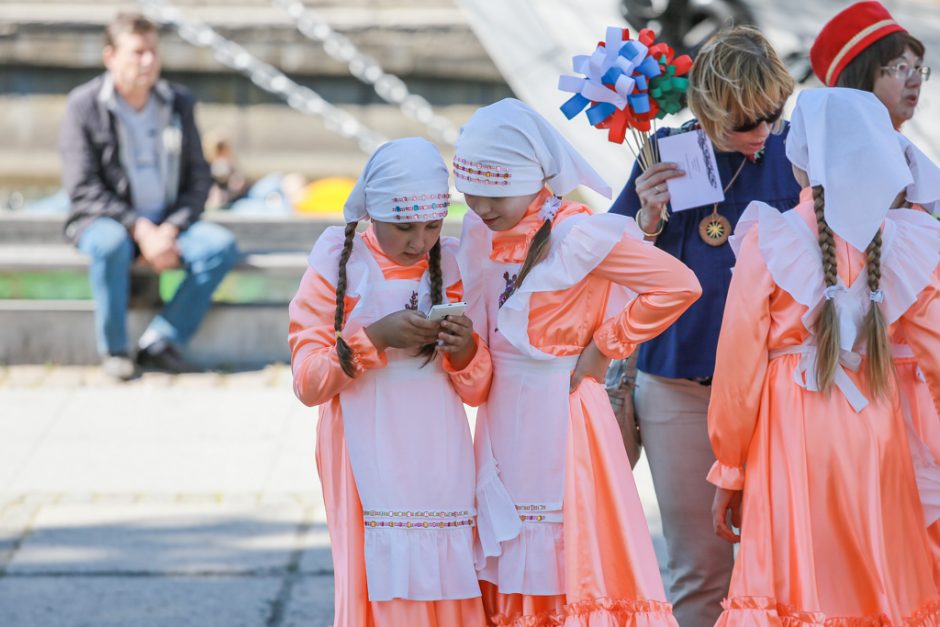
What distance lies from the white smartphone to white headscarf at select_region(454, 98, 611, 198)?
29cm

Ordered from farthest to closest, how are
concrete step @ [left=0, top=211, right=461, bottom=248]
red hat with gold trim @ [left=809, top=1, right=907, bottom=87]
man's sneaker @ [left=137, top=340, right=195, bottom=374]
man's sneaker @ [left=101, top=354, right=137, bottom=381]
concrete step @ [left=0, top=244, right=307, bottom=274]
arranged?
concrete step @ [left=0, top=211, right=461, bottom=248]
concrete step @ [left=0, top=244, right=307, bottom=274]
man's sneaker @ [left=137, top=340, right=195, bottom=374]
man's sneaker @ [left=101, top=354, right=137, bottom=381]
red hat with gold trim @ [left=809, top=1, right=907, bottom=87]

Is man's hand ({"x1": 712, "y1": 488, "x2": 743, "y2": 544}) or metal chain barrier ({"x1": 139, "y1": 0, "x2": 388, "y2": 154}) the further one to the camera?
metal chain barrier ({"x1": 139, "y1": 0, "x2": 388, "y2": 154})

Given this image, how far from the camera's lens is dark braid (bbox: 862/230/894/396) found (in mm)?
3305

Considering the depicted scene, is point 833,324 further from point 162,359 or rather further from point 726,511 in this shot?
point 162,359

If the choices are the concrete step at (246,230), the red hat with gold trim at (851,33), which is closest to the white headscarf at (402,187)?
the red hat with gold trim at (851,33)

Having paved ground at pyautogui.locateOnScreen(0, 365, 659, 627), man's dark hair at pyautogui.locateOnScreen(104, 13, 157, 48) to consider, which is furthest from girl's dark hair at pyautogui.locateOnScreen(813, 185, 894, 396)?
man's dark hair at pyautogui.locateOnScreen(104, 13, 157, 48)

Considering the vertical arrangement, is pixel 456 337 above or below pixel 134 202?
below

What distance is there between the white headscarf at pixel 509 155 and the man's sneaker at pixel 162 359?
418 centimetres

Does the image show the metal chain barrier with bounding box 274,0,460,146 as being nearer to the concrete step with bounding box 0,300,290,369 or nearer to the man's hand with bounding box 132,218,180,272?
the concrete step with bounding box 0,300,290,369

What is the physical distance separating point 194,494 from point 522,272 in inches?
110

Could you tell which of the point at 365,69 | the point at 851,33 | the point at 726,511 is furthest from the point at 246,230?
the point at 726,511

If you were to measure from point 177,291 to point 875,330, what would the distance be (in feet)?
15.6

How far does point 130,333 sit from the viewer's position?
745cm

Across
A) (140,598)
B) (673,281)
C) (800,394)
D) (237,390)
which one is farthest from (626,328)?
(237,390)
